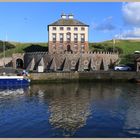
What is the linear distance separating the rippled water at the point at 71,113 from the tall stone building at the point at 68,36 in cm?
3212

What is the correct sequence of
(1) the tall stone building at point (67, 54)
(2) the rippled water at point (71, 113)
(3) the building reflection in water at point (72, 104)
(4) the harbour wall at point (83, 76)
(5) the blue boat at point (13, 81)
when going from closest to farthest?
1. (2) the rippled water at point (71, 113)
2. (3) the building reflection in water at point (72, 104)
3. (5) the blue boat at point (13, 81)
4. (4) the harbour wall at point (83, 76)
5. (1) the tall stone building at point (67, 54)

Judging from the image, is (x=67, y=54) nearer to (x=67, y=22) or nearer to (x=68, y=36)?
(x=68, y=36)

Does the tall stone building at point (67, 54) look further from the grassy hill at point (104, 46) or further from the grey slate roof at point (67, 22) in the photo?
the grassy hill at point (104, 46)

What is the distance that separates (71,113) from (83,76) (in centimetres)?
3319

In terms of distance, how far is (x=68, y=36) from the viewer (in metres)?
86.9

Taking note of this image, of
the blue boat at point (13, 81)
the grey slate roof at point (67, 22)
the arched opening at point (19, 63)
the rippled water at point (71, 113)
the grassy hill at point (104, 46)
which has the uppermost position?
the grey slate roof at point (67, 22)

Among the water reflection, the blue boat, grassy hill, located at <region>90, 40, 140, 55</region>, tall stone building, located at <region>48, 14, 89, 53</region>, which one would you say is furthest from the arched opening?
the water reflection

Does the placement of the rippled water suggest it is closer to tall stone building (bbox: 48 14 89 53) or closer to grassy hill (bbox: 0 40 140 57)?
tall stone building (bbox: 48 14 89 53)

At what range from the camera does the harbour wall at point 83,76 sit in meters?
69.5

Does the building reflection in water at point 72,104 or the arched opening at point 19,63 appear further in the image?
the arched opening at point 19,63

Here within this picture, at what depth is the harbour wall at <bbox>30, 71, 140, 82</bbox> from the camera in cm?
6950

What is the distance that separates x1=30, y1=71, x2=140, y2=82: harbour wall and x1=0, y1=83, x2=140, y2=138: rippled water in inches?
533

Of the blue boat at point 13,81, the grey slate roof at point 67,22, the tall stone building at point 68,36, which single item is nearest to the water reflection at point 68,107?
the blue boat at point 13,81

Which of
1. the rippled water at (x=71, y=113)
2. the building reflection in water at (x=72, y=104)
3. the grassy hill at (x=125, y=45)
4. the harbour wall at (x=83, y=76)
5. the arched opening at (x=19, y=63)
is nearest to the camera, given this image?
the rippled water at (x=71, y=113)
